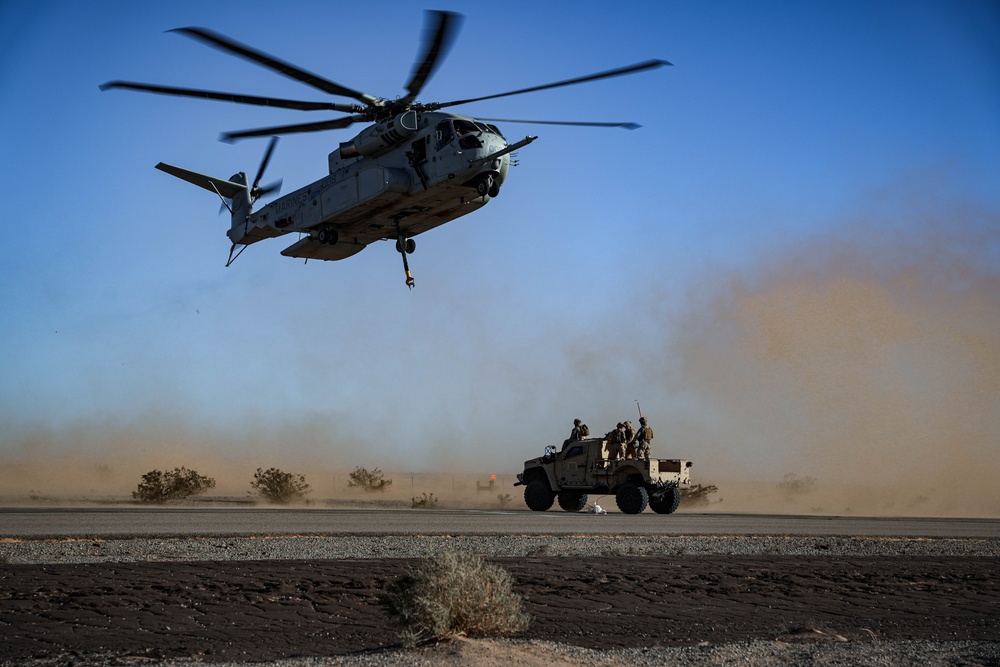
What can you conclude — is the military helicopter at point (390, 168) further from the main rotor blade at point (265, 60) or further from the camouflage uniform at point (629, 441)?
the camouflage uniform at point (629, 441)

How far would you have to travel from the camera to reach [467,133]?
2066 centimetres

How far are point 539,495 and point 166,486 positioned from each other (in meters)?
16.5

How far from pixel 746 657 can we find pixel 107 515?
19.4 meters

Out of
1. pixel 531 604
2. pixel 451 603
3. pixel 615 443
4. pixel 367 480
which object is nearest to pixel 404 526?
pixel 615 443

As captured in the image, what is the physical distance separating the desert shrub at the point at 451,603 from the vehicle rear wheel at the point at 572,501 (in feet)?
63.6

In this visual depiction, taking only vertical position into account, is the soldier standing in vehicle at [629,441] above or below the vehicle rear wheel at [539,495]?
above

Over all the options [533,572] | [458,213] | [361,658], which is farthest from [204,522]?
[361,658]

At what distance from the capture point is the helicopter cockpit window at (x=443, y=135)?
20720mm

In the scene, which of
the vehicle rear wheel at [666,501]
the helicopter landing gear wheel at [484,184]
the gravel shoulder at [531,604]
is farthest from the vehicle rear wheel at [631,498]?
the gravel shoulder at [531,604]

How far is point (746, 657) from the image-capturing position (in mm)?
7297

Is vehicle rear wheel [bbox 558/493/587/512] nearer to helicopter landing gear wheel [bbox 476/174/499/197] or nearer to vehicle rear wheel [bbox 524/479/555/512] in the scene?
vehicle rear wheel [bbox 524/479/555/512]

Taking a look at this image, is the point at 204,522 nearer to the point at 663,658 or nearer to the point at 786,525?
the point at 786,525

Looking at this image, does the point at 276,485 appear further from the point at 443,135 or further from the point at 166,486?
the point at 443,135

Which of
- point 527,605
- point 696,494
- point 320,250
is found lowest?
point 527,605
